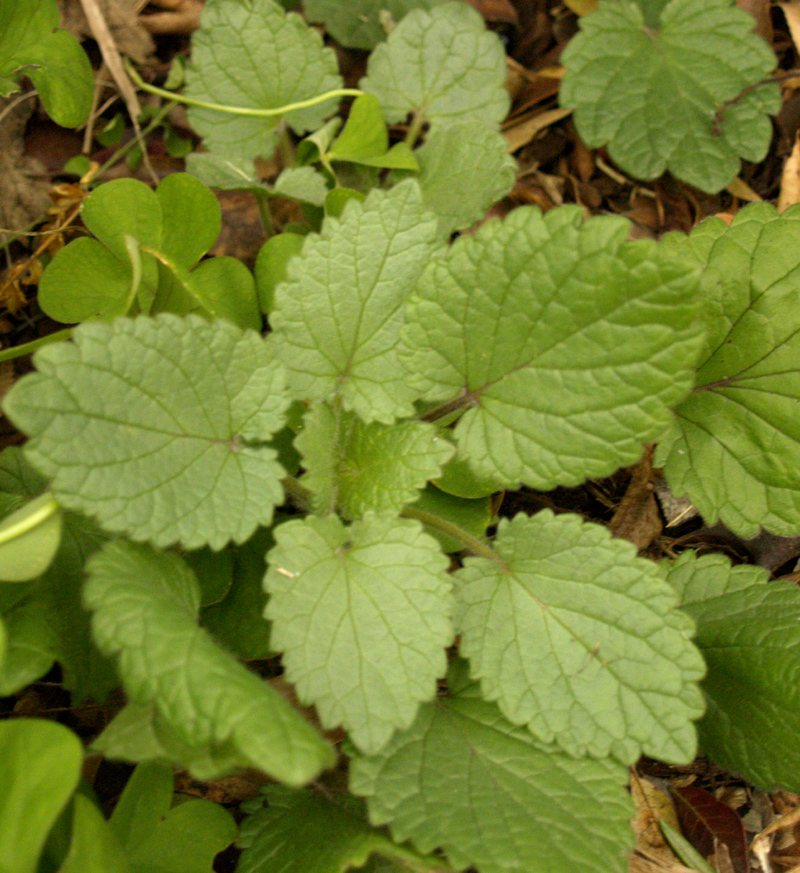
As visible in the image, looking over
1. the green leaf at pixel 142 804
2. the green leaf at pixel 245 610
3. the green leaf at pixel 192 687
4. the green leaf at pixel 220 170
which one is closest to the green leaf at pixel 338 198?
the green leaf at pixel 220 170

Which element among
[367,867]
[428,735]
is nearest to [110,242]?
[428,735]

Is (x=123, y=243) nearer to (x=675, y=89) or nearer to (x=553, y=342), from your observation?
(x=553, y=342)

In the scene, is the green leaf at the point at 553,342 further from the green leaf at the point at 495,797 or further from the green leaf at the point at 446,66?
the green leaf at the point at 446,66

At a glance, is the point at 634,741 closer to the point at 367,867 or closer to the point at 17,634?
the point at 367,867

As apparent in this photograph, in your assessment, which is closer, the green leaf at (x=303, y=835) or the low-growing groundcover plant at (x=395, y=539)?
the low-growing groundcover plant at (x=395, y=539)

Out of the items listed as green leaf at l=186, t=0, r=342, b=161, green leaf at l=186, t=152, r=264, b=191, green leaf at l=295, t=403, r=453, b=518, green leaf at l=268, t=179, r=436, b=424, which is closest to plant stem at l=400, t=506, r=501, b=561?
green leaf at l=295, t=403, r=453, b=518

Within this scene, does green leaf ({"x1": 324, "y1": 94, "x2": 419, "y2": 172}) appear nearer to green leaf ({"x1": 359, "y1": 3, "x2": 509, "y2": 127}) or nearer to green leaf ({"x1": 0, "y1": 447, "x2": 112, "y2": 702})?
green leaf ({"x1": 359, "y1": 3, "x2": 509, "y2": 127})

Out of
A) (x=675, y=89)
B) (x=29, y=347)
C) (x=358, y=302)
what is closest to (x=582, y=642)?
(x=358, y=302)
